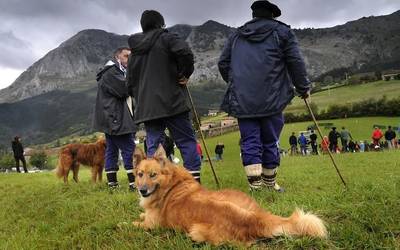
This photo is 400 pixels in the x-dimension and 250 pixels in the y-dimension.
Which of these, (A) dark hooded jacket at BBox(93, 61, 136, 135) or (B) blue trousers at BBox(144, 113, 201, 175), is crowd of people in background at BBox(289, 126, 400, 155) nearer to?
(A) dark hooded jacket at BBox(93, 61, 136, 135)

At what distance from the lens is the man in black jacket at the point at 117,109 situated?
934 cm

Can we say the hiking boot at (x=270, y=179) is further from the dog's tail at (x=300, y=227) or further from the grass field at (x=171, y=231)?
the dog's tail at (x=300, y=227)

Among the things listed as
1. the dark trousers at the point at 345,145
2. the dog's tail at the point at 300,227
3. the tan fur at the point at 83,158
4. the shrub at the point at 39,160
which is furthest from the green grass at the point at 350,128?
A: the shrub at the point at 39,160

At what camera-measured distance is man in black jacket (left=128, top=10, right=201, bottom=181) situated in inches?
269

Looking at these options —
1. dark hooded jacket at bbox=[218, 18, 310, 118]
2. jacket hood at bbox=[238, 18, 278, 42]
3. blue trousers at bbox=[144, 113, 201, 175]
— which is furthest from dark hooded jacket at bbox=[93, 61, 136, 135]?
jacket hood at bbox=[238, 18, 278, 42]

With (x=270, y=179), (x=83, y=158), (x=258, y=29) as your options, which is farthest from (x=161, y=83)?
(x=83, y=158)

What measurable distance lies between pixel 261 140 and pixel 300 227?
10.2ft

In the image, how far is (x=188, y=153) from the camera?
704 cm

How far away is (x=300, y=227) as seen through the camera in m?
4.41

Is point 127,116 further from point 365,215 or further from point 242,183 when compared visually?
point 365,215

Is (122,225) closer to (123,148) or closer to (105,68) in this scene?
(123,148)

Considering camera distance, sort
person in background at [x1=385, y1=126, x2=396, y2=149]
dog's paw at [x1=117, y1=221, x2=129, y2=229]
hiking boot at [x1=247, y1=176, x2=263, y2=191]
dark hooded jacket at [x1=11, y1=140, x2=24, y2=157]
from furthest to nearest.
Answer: person in background at [x1=385, y1=126, x2=396, y2=149] < dark hooded jacket at [x1=11, y1=140, x2=24, y2=157] < hiking boot at [x1=247, y1=176, x2=263, y2=191] < dog's paw at [x1=117, y1=221, x2=129, y2=229]

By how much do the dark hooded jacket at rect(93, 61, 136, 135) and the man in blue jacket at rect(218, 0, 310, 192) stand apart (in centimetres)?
272

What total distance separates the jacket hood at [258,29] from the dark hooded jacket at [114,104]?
3.07m
